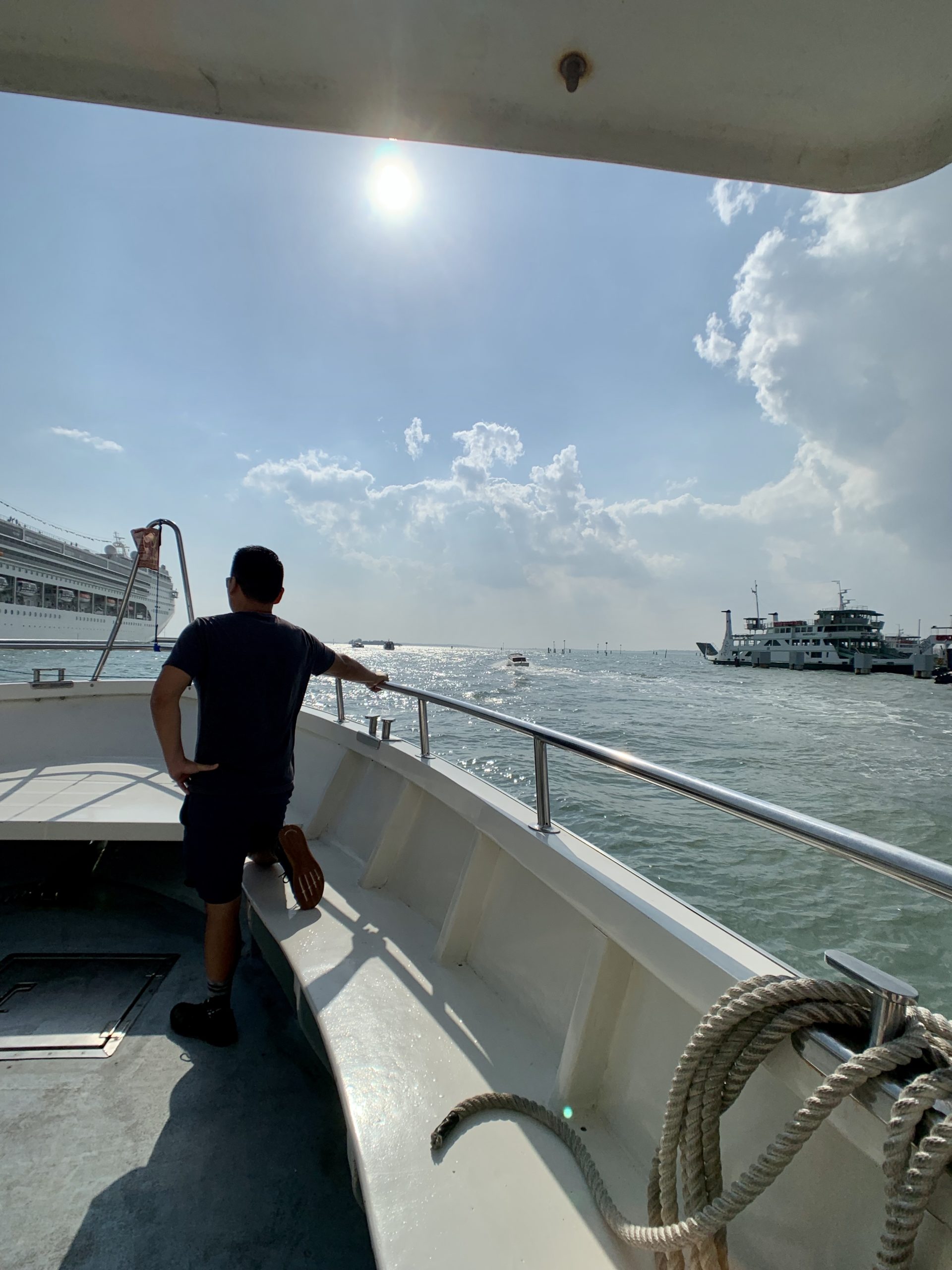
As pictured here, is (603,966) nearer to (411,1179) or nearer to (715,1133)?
(715,1133)

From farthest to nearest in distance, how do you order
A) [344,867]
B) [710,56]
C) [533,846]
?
[344,867], [533,846], [710,56]

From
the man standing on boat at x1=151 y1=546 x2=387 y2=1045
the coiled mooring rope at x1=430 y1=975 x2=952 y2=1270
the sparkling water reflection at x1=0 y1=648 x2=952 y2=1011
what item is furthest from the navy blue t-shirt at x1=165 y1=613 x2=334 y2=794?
the sparkling water reflection at x1=0 y1=648 x2=952 y2=1011

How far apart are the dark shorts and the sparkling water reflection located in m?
1.95

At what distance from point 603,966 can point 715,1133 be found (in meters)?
0.49

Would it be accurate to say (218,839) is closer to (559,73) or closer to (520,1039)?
(520,1039)

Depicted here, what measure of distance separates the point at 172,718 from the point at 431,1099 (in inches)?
54.2

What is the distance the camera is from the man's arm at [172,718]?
1858 mm

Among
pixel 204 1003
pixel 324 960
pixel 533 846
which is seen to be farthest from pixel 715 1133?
pixel 204 1003

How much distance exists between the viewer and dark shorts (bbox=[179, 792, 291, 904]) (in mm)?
1990

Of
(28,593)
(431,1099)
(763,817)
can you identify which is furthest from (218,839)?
(28,593)

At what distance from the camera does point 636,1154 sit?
1283 millimetres

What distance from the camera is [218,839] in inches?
78.9

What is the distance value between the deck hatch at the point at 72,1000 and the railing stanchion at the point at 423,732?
1466 millimetres

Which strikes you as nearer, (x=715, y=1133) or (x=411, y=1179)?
(x=715, y=1133)
